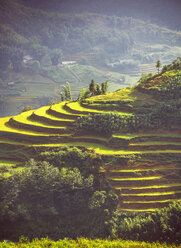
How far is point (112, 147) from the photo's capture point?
24.3m

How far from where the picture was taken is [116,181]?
72.1ft

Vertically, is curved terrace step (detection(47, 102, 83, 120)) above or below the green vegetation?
above

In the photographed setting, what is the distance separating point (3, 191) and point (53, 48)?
184 meters

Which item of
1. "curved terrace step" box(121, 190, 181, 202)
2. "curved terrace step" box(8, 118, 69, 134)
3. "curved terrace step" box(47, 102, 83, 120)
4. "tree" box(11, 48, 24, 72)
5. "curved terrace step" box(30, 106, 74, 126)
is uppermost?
"tree" box(11, 48, 24, 72)

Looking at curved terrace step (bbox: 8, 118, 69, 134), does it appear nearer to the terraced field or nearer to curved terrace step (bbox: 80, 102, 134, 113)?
the terraced field

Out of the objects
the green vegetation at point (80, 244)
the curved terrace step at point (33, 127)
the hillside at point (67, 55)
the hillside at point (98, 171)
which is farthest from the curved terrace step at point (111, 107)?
the hillside at point (67, 55)

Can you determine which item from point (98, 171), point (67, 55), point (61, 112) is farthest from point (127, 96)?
point (67, 55)

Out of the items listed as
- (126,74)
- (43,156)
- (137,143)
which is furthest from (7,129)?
(126,74)

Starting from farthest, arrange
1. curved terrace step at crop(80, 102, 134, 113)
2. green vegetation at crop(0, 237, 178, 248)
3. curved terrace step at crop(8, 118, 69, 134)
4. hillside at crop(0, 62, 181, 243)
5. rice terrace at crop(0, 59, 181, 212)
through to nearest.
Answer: curved terrace step at crop(80, 102, 134, 113)
curved terrace step at crop(8, 118, 69, 134)
rice terrace at crop(0, 59, 181, 212)
hillside at crop(0, 62, 181, 243)
green vegetation at crop(0, 237, 178, 248)

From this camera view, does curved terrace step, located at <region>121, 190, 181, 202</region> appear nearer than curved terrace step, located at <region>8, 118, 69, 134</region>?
Yes

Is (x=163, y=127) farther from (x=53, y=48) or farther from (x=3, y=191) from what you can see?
(x=53, y=48)

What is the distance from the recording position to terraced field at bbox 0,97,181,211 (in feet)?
70.6

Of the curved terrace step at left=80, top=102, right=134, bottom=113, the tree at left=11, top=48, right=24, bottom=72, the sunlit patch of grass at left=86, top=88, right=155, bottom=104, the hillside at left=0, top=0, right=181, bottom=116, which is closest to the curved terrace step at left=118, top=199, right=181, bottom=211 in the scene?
the curved terrace step at left=80, top=102, right=134, bottom=113

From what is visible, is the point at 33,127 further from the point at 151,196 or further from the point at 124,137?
the point at 151,196
